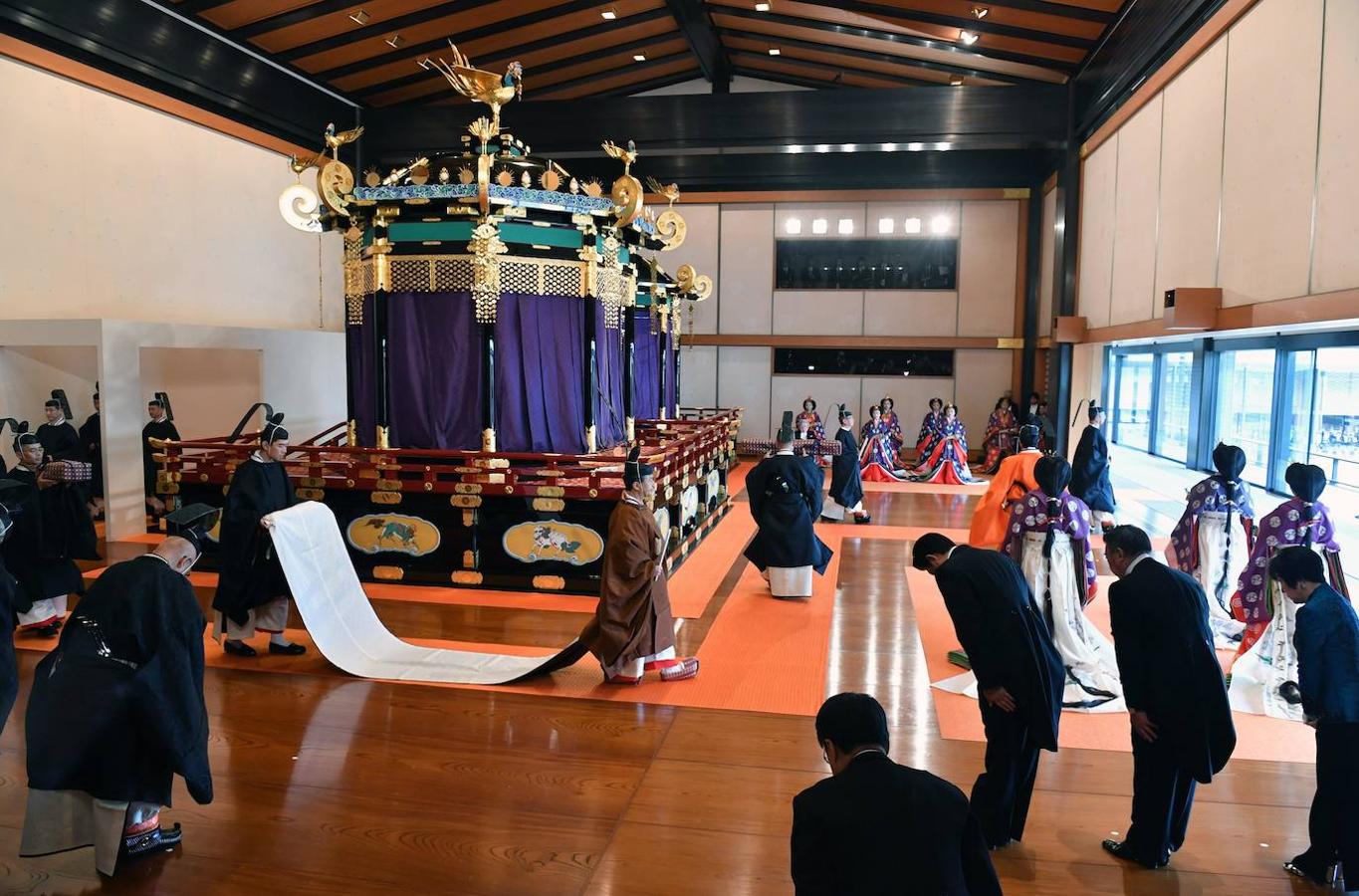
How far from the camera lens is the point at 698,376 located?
58.9 feet

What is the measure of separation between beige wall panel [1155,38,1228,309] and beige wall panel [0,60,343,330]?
11281 millimetres

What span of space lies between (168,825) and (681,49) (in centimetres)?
1440

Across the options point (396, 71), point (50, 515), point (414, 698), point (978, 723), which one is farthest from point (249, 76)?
point (978, 723)

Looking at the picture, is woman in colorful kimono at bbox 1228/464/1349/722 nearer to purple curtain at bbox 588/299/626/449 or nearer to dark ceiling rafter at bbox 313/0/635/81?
purple curtain at bbox 588/299/626/449

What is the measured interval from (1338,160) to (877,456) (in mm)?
8898

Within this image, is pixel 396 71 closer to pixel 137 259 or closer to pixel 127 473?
pixel 137 259

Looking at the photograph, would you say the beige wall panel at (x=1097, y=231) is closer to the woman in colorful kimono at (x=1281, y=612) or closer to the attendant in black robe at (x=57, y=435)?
the woman in colorful kimono at (x=1281, y=612)

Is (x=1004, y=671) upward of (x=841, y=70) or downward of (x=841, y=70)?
downward

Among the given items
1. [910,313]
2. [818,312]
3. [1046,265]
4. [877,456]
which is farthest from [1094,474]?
[818,312]

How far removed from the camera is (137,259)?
10.3 metres

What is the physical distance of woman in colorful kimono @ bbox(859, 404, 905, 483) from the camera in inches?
561

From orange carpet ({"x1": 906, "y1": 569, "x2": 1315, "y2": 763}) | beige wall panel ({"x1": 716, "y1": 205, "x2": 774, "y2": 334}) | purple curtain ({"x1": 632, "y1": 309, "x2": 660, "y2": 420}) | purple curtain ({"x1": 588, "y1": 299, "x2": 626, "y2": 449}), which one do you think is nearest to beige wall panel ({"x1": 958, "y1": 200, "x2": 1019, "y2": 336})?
beige wall panel ({"x1": 716, "y1": 205, "x2": 774, "y2": 334})

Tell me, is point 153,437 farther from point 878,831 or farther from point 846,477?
point 878,831

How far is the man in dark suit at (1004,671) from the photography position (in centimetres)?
311
